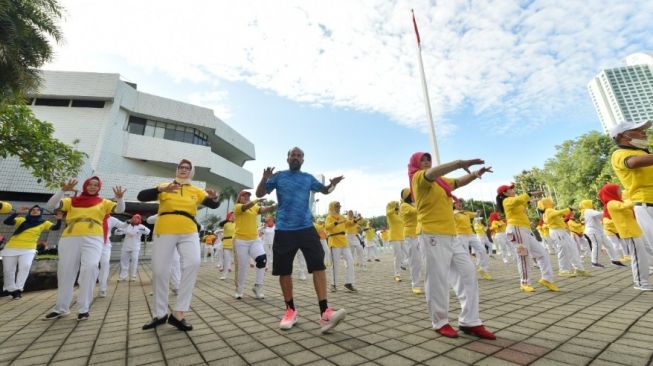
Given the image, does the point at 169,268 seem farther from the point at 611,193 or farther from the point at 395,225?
the point at 611,193

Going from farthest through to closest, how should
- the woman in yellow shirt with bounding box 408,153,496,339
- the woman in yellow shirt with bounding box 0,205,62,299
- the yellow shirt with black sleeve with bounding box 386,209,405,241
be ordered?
the yellow shirt with black sleeve with bounding box 386,209,405,241, the woman in yellow shirt with bounding box 0,205,62,299, the woman in yellow shirt with bounding box 408,153,496,339

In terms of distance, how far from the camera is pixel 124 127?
118ft

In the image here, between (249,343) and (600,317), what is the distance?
3998mm

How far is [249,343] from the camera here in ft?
9.81

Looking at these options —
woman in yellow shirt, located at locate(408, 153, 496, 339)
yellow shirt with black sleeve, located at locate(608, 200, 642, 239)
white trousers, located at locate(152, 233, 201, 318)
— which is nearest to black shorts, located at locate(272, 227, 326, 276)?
white trousers, located at locate(152, 233, 201, 318)

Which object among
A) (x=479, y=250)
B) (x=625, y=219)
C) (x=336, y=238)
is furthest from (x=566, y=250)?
(x=336, y=238)

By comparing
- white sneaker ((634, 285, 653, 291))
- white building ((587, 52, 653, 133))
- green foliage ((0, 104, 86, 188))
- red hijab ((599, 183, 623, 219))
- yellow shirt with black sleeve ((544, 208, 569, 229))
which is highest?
white building ((587, 52, 653, 133))

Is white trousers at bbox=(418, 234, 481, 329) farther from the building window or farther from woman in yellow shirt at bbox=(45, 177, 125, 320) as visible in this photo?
the building window

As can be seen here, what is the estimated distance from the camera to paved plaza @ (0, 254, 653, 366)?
2467mm

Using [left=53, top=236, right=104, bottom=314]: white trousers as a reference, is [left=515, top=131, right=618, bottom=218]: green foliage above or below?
above

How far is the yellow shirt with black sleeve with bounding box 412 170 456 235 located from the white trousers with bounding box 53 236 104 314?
193 inches

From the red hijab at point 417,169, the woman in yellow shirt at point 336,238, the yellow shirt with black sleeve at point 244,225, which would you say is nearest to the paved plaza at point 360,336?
the yellow shirt with black sleeve at point 244,225

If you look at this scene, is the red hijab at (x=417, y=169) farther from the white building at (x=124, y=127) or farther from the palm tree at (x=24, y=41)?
the white building at (x=124, y=127)

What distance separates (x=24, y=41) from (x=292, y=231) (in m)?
13.8
